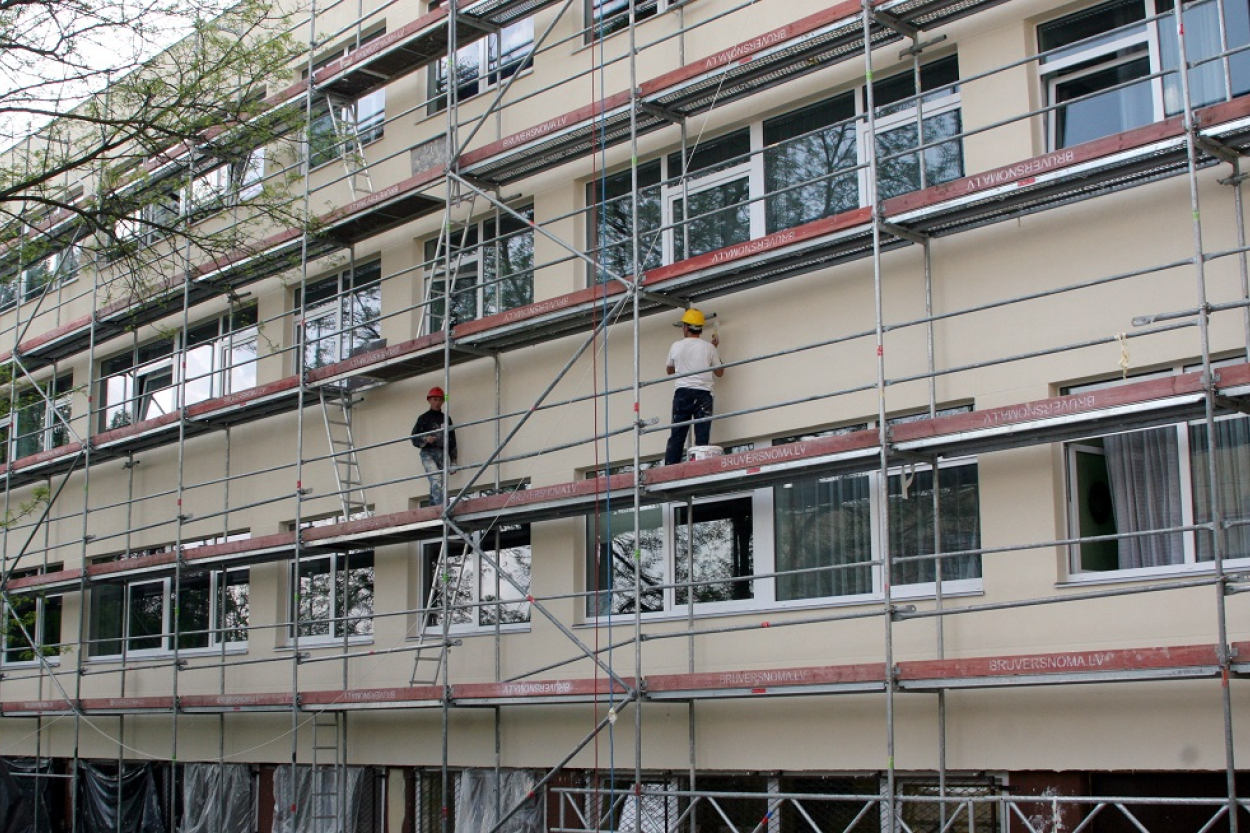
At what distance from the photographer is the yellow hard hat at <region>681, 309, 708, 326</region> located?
42.5 feet

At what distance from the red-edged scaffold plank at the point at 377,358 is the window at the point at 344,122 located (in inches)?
111

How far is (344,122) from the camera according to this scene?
1808 cm

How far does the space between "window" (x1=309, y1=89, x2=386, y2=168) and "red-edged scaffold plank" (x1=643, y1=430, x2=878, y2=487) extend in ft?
23.1

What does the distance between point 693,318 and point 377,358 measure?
412cm

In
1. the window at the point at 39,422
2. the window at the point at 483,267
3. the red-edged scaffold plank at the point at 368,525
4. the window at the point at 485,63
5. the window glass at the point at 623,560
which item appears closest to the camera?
the window glass at the point at 623,560

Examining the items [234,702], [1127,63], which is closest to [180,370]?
[234,702]

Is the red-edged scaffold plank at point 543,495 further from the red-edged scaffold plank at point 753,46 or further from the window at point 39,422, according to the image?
the window at point 39,422

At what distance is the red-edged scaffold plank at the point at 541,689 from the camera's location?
12.8 meters

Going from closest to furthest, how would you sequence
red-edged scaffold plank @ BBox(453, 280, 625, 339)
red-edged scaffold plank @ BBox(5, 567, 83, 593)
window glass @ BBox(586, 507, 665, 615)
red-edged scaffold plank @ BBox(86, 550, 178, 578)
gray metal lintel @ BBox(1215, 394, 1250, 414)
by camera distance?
gray metal lintel @ BBox(1215, 394, 1250, 414) < red-edged scaffold plank @ BBox(453, 280, 625, 339) < window glass @ BBox(586, 507, 665, 615) < red-edged scaffold plank @ BBox(86, 550, 178, 578) < red-edged scaffold plank @ BBox(5, 567, 83, 593)

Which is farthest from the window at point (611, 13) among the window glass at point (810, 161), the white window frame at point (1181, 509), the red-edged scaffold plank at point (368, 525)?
the white window frame at point (1181, 509)

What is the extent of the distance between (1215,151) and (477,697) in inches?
296

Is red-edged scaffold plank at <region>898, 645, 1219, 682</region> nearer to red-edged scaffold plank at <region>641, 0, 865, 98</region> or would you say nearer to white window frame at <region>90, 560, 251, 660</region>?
red-edged scaffold plank at <region>641, 0, 865, 98</region>

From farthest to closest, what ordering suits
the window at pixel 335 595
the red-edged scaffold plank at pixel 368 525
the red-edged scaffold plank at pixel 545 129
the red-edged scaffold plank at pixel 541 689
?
the window at pixel 335 595 → the red-edged scaffold plank at pixel 368 525 → the red-edged scaffold plank at pixel 545 129 → the red-edged scaffold plank at pixel 541 689

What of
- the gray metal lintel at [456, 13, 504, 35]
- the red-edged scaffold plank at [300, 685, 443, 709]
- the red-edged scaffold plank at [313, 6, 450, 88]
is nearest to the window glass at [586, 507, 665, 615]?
the red-edged scaffold plank at [300, 685, 443, 709]
